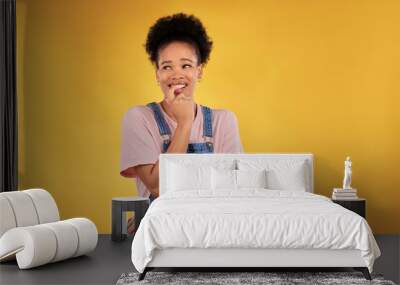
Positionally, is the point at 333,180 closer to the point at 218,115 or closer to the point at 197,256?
the point at 218,115

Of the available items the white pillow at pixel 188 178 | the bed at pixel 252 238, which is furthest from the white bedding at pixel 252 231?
the white pillow at pixel 188 178

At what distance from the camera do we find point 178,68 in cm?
717

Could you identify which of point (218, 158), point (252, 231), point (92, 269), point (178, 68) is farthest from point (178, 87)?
point (252, 231)

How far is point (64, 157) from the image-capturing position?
7.32m

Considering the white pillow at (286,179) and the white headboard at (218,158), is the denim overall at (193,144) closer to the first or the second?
the white headboard at (218,158)

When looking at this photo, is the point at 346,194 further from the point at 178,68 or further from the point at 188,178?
the point at 178,68

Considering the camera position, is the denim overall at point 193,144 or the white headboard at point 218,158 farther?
the denim overall at point 193,144

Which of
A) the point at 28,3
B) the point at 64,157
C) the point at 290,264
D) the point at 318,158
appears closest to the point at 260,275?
the point at 290,264

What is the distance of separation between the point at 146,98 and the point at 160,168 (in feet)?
2.77

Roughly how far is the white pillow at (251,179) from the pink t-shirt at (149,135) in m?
0.67

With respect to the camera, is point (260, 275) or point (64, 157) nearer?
point (260, 275)

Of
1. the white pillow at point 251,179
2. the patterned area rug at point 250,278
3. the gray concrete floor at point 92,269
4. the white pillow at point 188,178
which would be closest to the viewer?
the patterned area rug at point 250,278

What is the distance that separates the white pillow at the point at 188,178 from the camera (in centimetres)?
661

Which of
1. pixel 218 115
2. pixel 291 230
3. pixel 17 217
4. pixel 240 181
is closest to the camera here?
pixel 291 230
